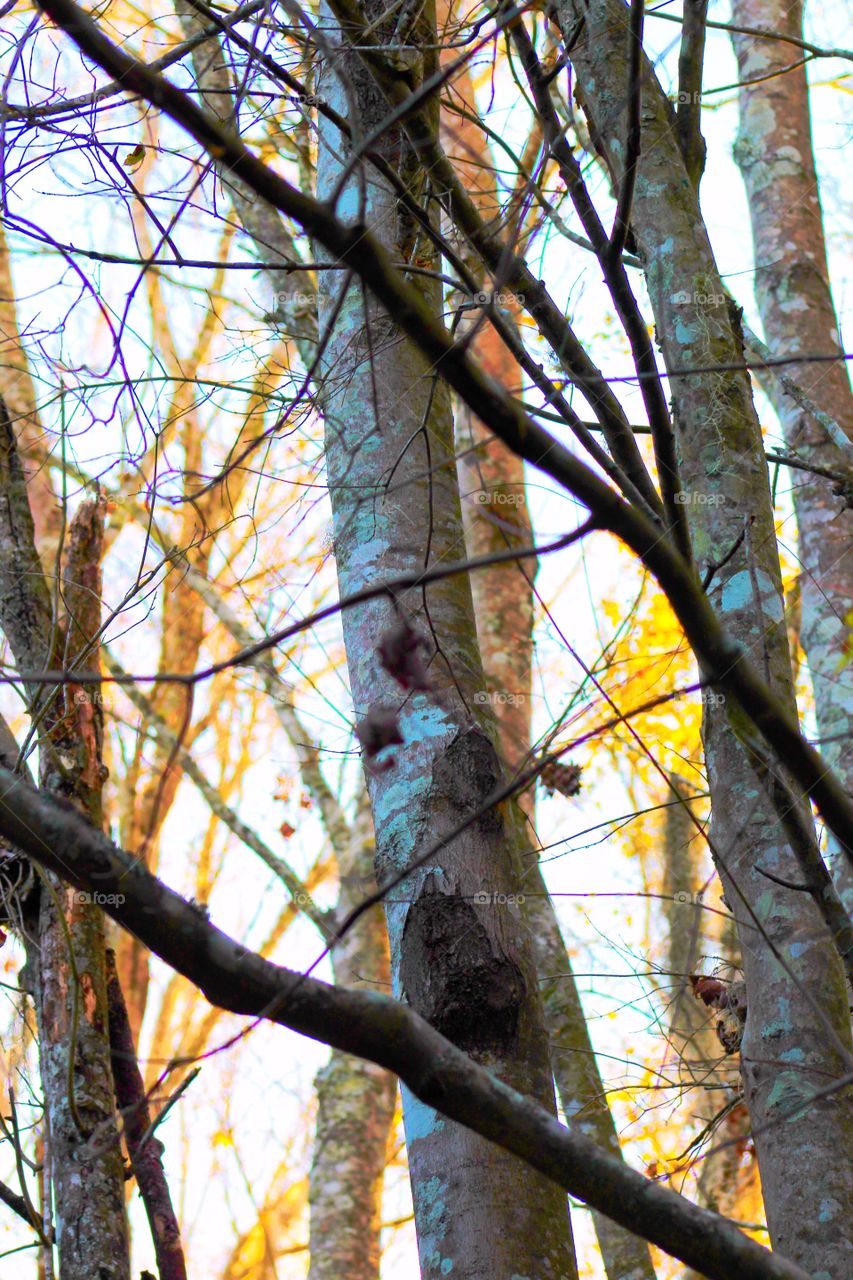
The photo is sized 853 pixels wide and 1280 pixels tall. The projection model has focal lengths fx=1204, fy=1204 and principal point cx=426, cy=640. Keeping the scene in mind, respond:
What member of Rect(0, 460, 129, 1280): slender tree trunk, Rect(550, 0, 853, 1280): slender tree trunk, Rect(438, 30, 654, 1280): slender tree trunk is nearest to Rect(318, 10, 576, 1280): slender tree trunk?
Rect(438, 30, 654, 1280): slender tree trunk

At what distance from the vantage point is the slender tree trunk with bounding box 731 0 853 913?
406cm

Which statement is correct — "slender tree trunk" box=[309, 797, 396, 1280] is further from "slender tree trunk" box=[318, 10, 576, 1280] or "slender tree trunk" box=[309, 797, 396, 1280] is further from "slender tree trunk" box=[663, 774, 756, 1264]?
"slender tree trunk" box=[318, 10, 576, 1280]

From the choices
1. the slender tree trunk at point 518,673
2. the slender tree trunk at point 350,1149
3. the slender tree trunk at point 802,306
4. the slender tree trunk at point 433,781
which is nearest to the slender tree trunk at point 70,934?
the slender tree trunk at point 433,781

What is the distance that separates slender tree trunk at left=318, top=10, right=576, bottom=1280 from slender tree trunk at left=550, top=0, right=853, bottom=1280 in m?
0.39

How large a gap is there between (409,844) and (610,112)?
1700 mm

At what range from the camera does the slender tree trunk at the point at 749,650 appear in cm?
193

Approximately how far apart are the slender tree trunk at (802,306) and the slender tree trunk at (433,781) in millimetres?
1827

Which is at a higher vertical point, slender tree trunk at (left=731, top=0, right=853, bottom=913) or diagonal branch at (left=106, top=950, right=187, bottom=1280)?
slender tree trunk at (left=731, top=0, right=853, bottom=913)

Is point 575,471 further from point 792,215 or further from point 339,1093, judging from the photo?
point 339,1093

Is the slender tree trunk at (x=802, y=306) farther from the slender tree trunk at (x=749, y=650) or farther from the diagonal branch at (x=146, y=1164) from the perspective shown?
the diagonal branch at (x=146, y=1164)

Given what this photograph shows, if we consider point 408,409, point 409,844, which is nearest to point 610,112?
point 408,409

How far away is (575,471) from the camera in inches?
50.1

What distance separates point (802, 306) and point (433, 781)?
350 cm

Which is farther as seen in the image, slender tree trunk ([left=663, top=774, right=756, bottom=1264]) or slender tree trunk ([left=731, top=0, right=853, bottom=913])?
slender tree trunk ([left=663, top=774, right=756, bottom=1264])
